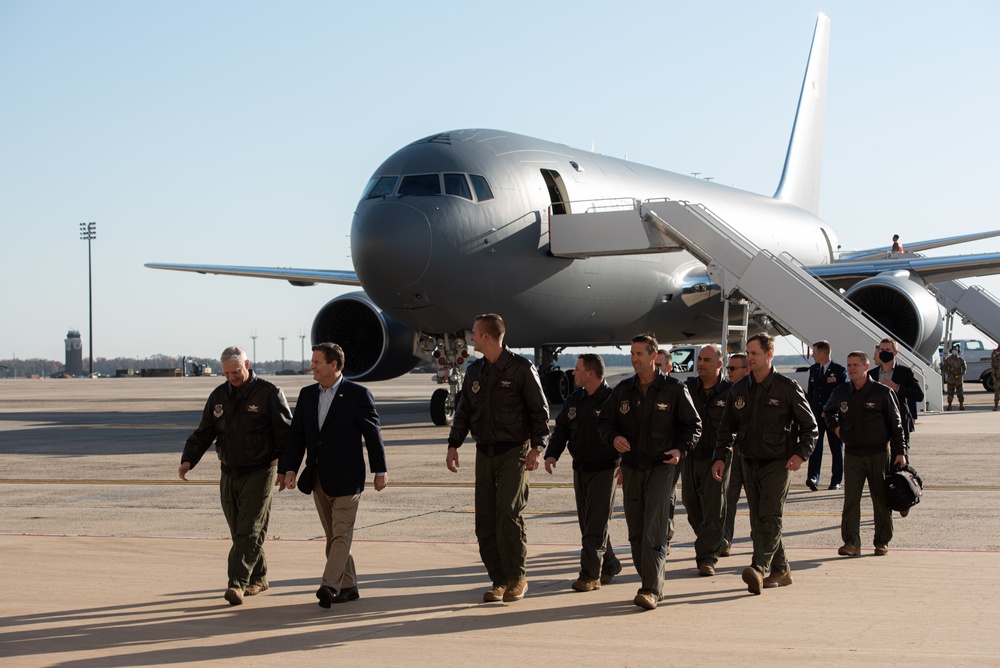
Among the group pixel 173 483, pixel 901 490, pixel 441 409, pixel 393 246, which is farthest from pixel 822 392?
pixel 441 409

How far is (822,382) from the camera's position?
11.7 m

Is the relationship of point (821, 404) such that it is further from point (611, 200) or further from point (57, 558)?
→ point (611, 200)

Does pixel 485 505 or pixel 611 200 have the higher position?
pixel 611 200

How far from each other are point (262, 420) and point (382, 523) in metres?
2.89

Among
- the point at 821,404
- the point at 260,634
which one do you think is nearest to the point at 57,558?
the point at 260,634

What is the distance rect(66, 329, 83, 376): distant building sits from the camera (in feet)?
444

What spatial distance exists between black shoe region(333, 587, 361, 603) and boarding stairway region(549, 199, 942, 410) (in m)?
13.5

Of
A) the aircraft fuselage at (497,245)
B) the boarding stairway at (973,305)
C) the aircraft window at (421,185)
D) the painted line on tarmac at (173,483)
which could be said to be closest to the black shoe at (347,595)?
the painted line on tarmac at (173,483)

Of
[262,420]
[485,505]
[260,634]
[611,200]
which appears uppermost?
[611,200]

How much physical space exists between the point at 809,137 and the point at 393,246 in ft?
85.2

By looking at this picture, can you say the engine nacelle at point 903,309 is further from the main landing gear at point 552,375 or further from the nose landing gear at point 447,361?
the nose landing gear at point 447,361

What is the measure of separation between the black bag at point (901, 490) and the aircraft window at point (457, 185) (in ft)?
38.0

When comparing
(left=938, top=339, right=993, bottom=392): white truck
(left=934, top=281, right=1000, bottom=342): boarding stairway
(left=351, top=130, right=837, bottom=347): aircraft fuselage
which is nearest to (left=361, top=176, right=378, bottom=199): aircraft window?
(left=351, top=130, right=837, bottom=347): aircraft fuselage

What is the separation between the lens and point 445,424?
68.6 ft
